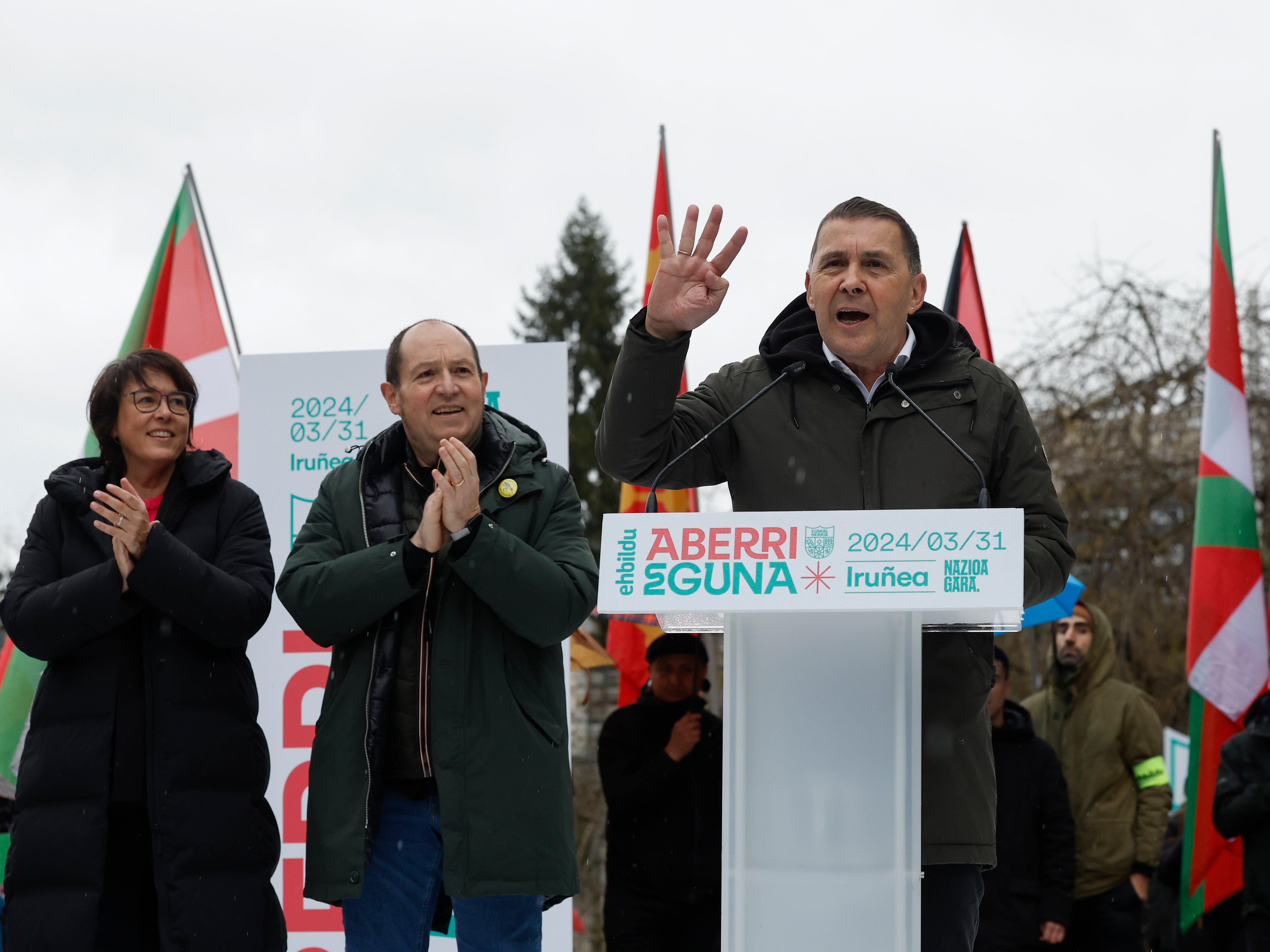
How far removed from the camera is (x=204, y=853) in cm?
311

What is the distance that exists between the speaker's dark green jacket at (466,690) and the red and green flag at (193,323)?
9.18ft

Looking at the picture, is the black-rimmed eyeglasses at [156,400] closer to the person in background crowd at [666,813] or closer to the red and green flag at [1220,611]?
the person in background crowd at [666,813]

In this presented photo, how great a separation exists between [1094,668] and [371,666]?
12.4 ft

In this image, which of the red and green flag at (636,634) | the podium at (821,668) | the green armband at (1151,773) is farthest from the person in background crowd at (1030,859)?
the podium at (821,668)

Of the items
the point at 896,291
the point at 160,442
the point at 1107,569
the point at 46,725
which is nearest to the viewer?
the point at 896,291

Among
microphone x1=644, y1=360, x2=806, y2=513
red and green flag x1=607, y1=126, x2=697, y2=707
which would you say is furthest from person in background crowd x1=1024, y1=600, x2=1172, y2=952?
microphone x1=644, y1=360, x2=806, y2=513

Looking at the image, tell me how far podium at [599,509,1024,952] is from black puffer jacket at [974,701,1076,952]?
348 centimetres

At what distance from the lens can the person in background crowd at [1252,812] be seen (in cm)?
496

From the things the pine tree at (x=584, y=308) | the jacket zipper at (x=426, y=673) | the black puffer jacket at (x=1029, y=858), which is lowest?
the black puffer jacket at (x=1029, y=858)

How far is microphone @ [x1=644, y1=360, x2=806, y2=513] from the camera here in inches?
91.5

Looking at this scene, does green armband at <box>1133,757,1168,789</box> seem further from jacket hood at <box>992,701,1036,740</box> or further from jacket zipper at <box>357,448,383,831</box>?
jacket zipper at <box>357,448,383,831</box>

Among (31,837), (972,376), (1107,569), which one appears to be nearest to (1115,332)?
(1107,569)

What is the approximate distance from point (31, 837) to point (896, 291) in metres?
2.22

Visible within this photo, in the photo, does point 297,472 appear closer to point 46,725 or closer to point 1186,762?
point 46,725
